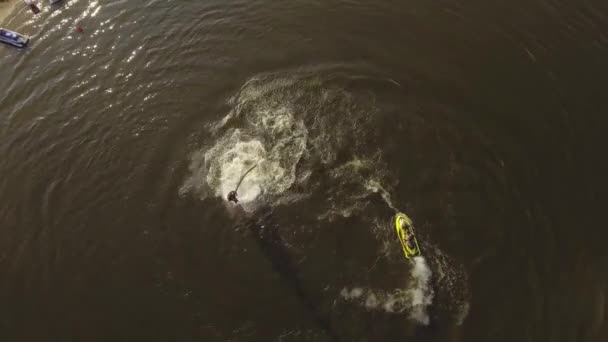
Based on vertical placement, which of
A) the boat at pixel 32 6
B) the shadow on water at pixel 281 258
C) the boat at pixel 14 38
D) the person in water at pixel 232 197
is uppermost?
the boat at pixel 32 6

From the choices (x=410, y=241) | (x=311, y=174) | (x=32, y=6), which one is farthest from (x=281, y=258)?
(x=32, y=6)

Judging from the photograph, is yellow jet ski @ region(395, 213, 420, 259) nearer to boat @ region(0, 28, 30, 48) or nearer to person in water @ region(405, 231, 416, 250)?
person in water @ region(405, 231, 416, 250)

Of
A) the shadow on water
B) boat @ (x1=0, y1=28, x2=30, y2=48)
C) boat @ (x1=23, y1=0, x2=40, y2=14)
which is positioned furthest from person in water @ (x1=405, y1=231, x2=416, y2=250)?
boat @ (x1=23, y1=0, x2=40, y2=14)

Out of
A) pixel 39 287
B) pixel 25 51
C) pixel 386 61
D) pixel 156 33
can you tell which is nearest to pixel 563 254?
pixel 386 61

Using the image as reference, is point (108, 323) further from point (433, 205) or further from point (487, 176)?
point (487, 176)

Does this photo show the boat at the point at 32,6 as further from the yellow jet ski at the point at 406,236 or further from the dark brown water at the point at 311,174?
the yellow jet ski at the point at 406,236

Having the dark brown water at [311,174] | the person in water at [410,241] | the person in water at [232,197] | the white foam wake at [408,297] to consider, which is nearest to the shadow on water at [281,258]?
the dark brown water at [311,174]
